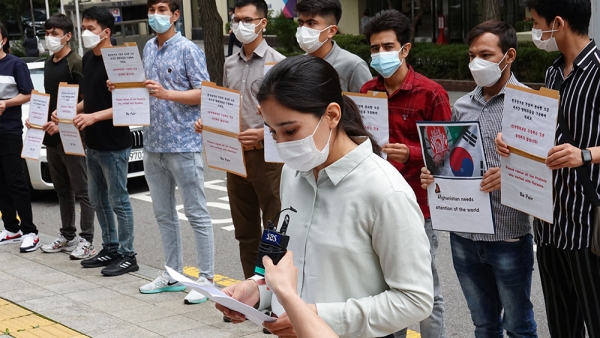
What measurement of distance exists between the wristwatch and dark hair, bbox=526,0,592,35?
0.59 meters

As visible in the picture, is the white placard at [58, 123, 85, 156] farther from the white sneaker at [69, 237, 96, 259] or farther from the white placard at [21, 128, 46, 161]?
the white sneaker at [69, 237, 96, 259]

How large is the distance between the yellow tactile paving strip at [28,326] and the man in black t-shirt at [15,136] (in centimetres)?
199

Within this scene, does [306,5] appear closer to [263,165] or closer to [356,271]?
[263,165]

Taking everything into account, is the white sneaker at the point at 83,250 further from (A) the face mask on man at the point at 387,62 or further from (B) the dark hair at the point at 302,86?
(B) the dark hair at the point at 302,86

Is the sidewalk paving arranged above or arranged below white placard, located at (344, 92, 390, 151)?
below

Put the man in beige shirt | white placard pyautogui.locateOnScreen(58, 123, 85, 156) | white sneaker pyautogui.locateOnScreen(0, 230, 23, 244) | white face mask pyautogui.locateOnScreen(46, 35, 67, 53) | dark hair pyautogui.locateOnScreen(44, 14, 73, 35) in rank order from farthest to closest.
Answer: white sneaker pyautogui.locateOnScreen(0, 230, 23, 244), dark hair pyautogui.locateOnScreen(44, 14, 73, 35), white face mask pyautogui.locateOnScreen(46, 35, 67, 53), white placard pyautogui.locateOnScreen(58, 123, 85, 156), the man in beige shirt

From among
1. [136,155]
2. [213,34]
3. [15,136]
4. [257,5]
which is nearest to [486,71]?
[257,5]

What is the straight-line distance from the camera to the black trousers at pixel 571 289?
356cm

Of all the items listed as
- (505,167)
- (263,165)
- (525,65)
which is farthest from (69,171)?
(525,65)

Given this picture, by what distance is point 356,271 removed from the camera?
243 centimetres

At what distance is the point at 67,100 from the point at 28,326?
209 centimetres

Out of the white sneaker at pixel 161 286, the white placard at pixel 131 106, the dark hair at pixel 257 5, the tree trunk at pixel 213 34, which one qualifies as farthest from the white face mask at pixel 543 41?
the tree trunk at pixel 213 34

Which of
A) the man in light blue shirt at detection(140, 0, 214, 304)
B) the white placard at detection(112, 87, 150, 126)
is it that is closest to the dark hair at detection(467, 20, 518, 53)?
the man in light blue shirt at detection(140, 0, 214, 304)

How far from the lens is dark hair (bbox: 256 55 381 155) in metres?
2.38
